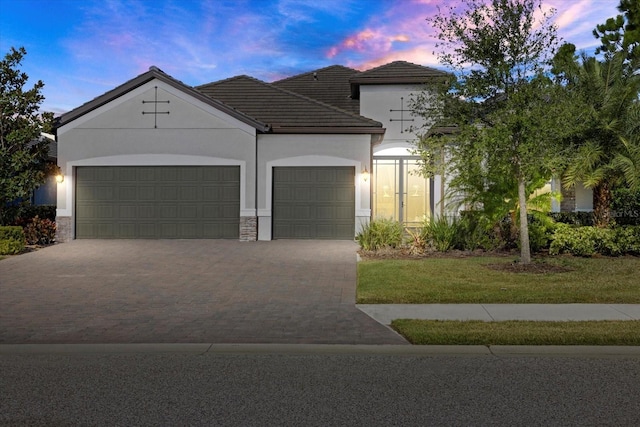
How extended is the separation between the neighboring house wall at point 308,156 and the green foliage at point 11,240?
7442 mm

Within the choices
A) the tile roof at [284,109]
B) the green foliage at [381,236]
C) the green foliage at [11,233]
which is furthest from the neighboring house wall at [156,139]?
the green foliage at [381,236]

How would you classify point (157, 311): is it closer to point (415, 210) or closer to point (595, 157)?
point (595, 157)

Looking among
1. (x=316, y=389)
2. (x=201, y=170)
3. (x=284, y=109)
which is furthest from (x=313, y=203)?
(x=316, y=389)

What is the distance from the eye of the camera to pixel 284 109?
22172 millimetres

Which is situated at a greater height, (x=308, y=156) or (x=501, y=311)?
(x=308, y=156)

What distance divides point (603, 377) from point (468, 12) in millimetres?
9849

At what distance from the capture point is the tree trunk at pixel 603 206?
56.2ft

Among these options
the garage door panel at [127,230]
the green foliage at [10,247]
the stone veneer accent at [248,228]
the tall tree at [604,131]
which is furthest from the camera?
the garage door panel at [127,230]

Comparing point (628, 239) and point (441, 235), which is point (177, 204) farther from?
point (628, 239)

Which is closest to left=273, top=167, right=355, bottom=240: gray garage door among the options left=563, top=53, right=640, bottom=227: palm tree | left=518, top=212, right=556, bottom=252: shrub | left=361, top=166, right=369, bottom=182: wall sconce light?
left=361, top=166, right=369, bottom=182: wall sconce light

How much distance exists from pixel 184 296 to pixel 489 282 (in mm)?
6024

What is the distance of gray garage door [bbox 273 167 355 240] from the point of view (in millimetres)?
20938

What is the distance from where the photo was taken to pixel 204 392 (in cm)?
561

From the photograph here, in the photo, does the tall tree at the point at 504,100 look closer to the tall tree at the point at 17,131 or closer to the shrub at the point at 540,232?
the shrub at the point at 540,232
